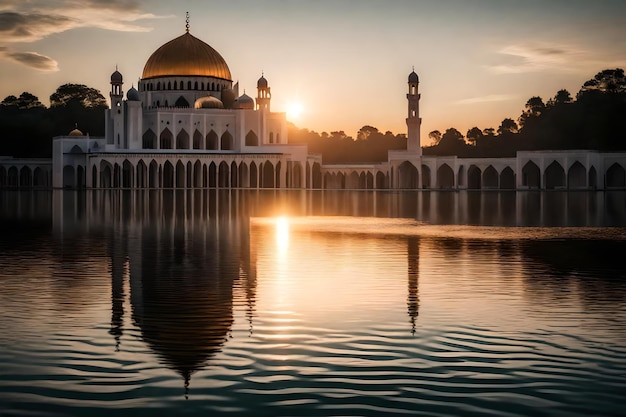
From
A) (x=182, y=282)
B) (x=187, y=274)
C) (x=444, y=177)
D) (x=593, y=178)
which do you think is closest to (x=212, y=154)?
(x=444, y=177)

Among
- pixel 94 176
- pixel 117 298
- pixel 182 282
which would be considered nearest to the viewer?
pixel 117 298

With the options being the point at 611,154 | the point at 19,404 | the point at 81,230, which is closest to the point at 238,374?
the point at 19,404

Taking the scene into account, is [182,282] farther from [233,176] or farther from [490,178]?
[490,178]

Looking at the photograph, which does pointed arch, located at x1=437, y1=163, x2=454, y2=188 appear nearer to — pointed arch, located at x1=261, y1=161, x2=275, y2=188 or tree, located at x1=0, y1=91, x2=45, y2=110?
pointed arch, located at x1=261, y1=161, x2=275, y2=188

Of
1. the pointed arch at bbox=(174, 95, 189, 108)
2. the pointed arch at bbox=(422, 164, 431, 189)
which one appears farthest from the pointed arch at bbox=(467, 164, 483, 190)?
the pointed arch at bbox=(174, 95, 189, 108)

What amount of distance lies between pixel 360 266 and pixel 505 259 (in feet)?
12.2

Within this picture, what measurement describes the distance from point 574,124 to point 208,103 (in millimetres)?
43642

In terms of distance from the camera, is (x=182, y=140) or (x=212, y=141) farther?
(x=212, y=141)

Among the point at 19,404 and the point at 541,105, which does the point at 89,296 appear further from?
the point at 541,105

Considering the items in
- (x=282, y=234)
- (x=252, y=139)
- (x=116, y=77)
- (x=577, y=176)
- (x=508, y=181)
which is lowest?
(x=282, y=234)

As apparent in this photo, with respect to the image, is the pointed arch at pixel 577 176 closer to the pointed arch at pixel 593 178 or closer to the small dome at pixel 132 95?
the pointed arch at pixel 593 178

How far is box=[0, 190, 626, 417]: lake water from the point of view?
25.9 feet

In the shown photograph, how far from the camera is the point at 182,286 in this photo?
1498 centimetres

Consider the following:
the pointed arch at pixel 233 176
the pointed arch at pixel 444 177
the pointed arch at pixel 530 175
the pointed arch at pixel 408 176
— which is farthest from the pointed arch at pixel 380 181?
the pointed arch at pixel 233 176
